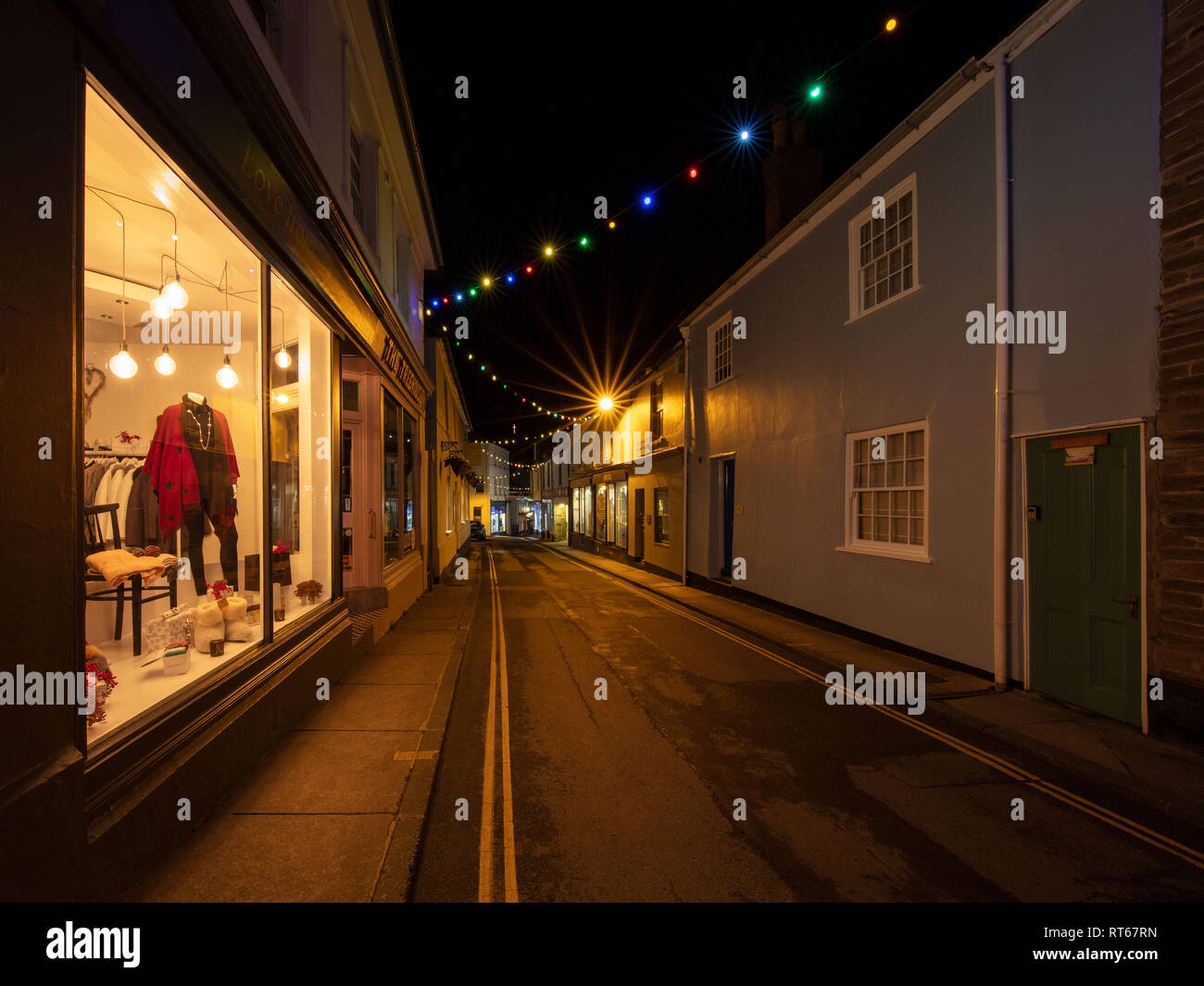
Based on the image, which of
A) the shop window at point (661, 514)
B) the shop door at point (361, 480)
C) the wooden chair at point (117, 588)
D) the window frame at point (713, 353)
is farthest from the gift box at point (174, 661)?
the shop window at point (661, 514)

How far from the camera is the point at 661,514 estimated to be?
19.8 m

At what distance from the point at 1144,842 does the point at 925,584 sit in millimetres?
4199

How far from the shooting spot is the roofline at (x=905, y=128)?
623cm

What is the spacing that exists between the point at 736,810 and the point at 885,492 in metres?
6.18

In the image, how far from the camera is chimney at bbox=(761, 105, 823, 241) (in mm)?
12773

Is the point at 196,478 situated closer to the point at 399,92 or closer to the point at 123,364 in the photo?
the point at 123,364

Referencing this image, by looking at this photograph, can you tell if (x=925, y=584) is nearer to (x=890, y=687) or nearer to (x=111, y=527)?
(x=890, y=687)

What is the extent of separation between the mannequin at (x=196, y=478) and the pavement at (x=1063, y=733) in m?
7.29

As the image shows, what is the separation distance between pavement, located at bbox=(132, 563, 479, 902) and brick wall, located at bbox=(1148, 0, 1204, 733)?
6256 mm

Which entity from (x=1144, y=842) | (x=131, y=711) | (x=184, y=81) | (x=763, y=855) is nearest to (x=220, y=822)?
(x=131, y=711)

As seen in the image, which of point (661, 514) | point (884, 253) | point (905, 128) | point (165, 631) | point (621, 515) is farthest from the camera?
point (621, 515)

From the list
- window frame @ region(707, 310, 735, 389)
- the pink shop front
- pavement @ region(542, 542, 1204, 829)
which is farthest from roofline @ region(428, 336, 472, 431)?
pavement @ region(542, 542, 1204, 829)
